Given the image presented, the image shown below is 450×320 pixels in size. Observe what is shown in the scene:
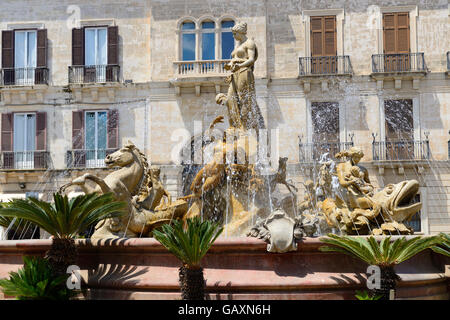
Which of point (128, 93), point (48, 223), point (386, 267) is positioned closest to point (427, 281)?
point (386, 267)

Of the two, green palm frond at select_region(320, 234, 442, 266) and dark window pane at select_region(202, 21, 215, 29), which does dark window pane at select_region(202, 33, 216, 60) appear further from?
green palm frond at select_region(320, 234, 442, 266)

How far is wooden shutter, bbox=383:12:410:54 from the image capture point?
86.0ft

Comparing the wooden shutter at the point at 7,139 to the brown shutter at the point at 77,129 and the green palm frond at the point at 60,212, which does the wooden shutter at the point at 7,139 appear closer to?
the brown shutter at the point at 77,129

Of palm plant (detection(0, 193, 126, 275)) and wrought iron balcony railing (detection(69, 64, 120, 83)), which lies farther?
wrought iron balcony railing (detection(69, 64, 120, 83))

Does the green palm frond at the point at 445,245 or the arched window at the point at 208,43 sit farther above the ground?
the arched window at the point at 208,43

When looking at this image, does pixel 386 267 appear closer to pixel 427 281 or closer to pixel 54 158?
pixel 427 281

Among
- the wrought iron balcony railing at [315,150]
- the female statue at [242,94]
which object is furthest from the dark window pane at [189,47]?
the female statue at [242,94]

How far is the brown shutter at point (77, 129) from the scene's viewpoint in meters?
26.8

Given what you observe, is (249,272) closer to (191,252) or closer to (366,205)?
(191,252)

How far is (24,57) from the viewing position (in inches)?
1081

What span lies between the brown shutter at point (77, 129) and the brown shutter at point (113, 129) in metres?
1.12

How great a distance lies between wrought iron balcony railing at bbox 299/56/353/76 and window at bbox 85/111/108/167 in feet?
26.7

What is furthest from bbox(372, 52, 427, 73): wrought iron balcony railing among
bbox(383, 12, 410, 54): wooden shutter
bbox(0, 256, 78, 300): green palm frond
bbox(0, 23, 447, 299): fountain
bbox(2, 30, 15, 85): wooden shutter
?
bbox(0, 256, 78, 300): green palm frond

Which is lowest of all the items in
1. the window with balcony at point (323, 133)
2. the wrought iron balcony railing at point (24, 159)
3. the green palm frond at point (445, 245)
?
the green palm frond at point (445, 245)
